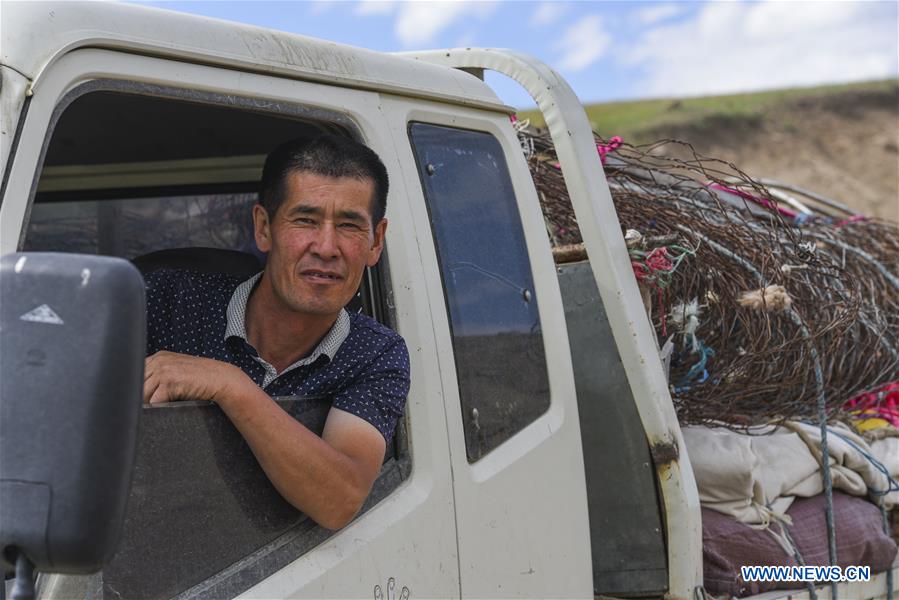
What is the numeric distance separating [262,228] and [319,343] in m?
0.26

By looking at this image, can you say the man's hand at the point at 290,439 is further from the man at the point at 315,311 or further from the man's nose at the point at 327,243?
the man's nose at the point at 327,243

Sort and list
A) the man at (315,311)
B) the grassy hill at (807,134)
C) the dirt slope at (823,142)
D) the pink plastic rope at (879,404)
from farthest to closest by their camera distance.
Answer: the grassy hill at (807,134) < the dirt slope at (823,142) < the pink plastic rope at (879,404) < the man at (315,311)

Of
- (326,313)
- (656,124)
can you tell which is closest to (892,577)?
(326,313)

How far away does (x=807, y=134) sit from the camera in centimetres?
4112

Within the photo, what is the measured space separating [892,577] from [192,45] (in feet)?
9.20

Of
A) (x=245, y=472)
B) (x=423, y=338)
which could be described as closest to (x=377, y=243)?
(x=423, y=338)

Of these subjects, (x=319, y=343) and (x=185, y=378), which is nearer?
(x=185, y=378)

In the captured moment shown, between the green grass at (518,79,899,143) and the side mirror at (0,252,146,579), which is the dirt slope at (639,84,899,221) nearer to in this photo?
the green grass at (518,79,899,143)

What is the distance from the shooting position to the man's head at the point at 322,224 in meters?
2.27

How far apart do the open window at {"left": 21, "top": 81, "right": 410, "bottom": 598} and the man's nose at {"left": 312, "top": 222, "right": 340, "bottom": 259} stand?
22 centimetres

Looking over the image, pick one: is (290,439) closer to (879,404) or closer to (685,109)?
(879,404)

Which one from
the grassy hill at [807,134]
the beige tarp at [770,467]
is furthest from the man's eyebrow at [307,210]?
the grassy hill at [807,134]

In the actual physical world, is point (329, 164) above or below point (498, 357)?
above

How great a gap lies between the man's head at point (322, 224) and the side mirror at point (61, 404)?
873 millimetres
